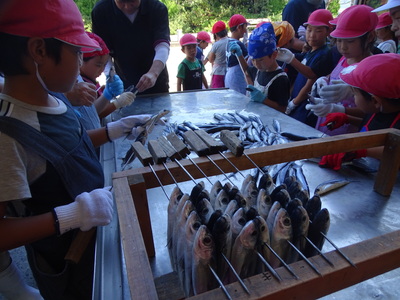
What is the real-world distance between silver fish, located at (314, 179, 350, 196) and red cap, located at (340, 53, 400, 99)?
2.43 ft

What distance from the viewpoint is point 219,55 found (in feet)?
22.3

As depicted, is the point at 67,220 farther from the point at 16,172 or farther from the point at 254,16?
the point at 254,16

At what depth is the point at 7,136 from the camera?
1106mm

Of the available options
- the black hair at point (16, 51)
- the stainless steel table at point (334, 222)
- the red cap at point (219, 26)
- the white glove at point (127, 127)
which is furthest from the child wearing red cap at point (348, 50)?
the red cap at point (219, 26)

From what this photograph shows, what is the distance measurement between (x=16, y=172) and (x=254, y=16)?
30.3 m

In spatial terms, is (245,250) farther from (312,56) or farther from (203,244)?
(312,56)

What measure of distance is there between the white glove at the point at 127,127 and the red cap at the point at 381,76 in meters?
1.85

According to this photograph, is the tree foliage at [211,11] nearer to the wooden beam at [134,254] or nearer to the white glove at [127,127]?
the white glove at [127,127]

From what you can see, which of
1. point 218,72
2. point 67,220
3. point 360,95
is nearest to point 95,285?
point 67,220

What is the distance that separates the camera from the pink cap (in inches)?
117

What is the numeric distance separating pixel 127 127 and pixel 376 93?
2033 millimetres

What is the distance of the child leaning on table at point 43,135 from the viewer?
112 cm

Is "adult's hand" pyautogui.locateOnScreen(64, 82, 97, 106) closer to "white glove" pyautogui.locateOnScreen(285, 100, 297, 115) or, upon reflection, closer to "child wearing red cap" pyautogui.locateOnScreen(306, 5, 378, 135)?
"child wearing red cap" pyautogui.locateOnScreen(306, 5, 378, 135)

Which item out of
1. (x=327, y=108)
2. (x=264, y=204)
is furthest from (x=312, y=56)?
(x=264, y=204)
